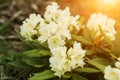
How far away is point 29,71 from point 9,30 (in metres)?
1.73

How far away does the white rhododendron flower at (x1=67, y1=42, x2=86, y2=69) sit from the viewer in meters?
2.96

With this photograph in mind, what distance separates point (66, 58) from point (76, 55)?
70mm

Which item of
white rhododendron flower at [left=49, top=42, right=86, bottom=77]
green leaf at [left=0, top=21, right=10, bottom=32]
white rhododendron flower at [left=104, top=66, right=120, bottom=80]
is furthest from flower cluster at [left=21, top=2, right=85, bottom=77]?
green leaf at [left=0, top=21, right=10, bottom=32]

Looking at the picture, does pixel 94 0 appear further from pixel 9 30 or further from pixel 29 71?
pixel 29 71

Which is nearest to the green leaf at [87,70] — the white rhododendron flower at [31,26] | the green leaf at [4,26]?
the white rhododendron flower at [31,26]

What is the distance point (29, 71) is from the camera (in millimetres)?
3486

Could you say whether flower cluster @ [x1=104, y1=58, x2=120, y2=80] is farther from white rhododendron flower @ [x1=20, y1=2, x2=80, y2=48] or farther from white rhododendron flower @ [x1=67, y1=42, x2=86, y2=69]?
white rhododendron flower @ [x1=20, y1=2, x2=80, y2=48]

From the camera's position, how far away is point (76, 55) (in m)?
2.97

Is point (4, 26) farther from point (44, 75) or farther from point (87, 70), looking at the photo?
point (87, 70)

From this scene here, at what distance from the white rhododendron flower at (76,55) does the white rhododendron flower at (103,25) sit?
0.85ft

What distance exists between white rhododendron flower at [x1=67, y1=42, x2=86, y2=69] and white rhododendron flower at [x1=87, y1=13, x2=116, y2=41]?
259 mm

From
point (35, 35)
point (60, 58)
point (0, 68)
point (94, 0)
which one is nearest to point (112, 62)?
point (60, 58)

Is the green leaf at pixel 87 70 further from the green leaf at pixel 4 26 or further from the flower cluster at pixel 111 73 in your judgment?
the green leaf at pixel 4 26

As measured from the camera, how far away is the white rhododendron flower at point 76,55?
9.71 ft
